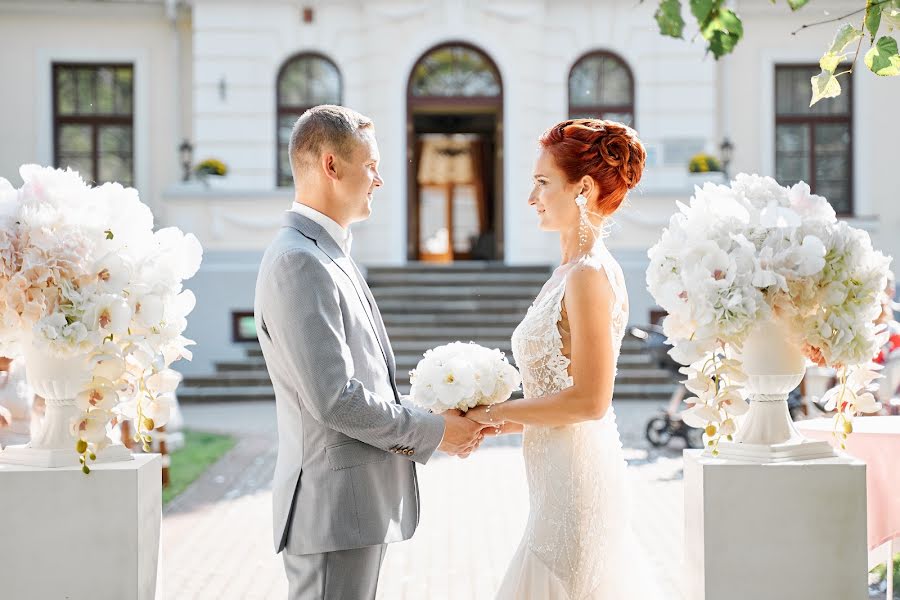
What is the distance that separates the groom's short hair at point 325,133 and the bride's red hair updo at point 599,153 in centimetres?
64

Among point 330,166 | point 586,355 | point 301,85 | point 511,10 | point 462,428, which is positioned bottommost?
point 462,428

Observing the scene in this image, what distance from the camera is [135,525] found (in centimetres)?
286

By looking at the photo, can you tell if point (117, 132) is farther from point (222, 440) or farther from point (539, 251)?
point (222, 440)

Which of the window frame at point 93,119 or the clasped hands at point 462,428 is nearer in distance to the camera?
the clasped hands at point 462,428

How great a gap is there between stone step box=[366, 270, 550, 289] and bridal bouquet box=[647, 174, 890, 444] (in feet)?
42.6

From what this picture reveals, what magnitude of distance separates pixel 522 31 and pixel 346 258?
47.1 feet

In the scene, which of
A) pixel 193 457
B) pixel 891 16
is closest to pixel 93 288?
pixel 891 16

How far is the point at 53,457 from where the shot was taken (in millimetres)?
2955

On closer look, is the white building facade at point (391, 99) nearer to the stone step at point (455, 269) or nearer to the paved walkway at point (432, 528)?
the stone step at point (455, 269)

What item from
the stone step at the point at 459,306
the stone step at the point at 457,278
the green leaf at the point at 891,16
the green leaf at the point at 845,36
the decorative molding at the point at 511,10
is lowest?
the stone step at the point at 459,306

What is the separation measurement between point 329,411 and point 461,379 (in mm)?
553

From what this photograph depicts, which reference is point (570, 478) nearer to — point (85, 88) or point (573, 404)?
point (573, 404)

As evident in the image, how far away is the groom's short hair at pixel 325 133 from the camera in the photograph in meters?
3.06

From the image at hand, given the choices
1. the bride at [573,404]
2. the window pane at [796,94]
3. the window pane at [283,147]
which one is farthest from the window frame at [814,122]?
the bride at [573,404]
